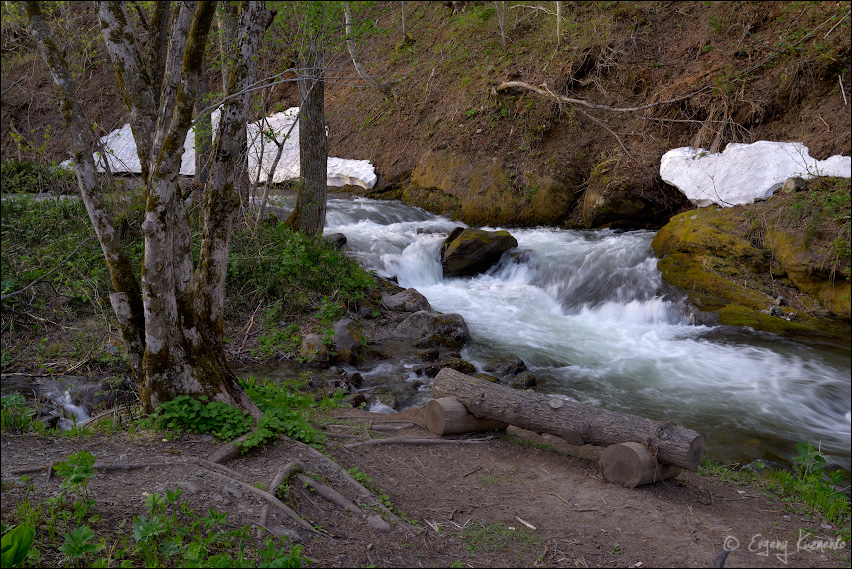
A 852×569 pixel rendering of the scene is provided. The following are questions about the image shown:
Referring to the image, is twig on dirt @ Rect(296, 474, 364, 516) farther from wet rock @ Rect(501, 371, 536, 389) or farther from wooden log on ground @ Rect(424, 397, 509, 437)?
wet rock @ Rect(501, 371, 536, 389)

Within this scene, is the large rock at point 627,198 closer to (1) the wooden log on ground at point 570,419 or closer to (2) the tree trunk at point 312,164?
(2) the tree trunk at point 312,164

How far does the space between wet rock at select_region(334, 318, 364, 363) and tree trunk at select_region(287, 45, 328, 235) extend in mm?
2733

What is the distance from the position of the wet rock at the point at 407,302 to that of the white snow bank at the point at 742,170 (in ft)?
20.9

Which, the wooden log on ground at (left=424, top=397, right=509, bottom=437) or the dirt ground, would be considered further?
the wooden log on ground at (left=424, top=397, right=509, bottom=437)

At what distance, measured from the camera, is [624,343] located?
966cm

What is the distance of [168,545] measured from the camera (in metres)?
3.08

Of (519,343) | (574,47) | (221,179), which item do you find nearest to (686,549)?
(221,179)

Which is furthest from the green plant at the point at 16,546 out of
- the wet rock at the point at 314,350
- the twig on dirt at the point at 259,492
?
the wet rock at the point at 314,350

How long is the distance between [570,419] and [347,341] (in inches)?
160

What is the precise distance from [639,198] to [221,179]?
36.5 feet

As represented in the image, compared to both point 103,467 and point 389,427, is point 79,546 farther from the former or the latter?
point 389,427

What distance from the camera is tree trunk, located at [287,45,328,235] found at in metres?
10.2

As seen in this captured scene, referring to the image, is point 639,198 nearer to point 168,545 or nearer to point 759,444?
point 759,444

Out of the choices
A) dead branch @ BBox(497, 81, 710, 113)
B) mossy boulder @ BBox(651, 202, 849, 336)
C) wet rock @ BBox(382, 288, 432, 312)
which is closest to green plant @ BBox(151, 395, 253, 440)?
wet rock @ BBox(382, 288, 432, 312)
